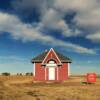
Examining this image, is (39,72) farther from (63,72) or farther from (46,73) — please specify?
(63,72)

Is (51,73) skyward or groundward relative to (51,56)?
groundward

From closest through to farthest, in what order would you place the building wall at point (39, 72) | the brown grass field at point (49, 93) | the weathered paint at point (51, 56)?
1. the brown grass field at point (49, 93)
2. the building wall at point (39, 72)
3. the weathered paint at point (51, 56)

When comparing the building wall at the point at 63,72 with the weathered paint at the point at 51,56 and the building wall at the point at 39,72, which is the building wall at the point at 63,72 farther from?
the building wall at the point at 39,72

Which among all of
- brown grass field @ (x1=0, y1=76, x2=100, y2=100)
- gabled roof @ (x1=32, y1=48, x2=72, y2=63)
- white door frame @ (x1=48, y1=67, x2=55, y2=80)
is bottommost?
brown grass field @ (x1=0, y1=76, x2=100, y2=100)

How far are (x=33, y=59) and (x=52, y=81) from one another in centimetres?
508

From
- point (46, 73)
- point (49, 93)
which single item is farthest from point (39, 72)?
point (49, 93)

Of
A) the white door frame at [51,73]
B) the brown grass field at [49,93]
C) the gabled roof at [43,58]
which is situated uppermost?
the gabled roof at [43,58]

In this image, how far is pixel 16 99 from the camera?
20.5m

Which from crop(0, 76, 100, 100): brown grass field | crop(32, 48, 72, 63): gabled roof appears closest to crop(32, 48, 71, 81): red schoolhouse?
crop(32, 48, 72, 63): gabled roof

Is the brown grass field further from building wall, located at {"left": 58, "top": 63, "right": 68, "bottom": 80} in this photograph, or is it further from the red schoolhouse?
building wall, located at {"left": 58, "top": 63, "right": 68, "bottom": 80}

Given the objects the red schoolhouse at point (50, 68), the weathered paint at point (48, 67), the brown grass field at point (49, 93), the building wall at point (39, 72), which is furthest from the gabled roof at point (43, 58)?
the brown grass field at point (49, 93)

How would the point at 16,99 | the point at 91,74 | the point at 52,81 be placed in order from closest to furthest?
the point at 16,99, the point at 91,74, the point at 52,81

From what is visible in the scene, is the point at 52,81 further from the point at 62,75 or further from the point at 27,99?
the point at 27,99

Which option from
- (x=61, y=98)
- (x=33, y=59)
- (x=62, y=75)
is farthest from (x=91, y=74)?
(x=61, y=98)
